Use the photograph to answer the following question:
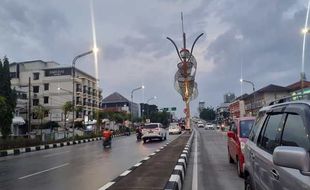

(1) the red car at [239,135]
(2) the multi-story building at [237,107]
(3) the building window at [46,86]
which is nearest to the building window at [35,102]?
(3) the building window at [46,86]

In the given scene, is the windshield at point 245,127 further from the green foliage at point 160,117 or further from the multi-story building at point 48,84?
the green foliage at point 160,117

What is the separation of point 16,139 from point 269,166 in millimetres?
32218

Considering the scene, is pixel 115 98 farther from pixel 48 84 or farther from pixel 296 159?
pixel 296 159

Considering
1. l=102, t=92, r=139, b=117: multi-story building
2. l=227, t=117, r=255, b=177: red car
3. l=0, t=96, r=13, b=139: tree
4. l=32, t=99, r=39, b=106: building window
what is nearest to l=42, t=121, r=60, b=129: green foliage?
l=32, t=99, r=39, b=106: building window

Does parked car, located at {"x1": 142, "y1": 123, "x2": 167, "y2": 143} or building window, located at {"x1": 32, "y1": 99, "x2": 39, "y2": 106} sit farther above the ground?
building window, located at {"x1": 32, "y1": 99, "x2": 39, "y2": 106}

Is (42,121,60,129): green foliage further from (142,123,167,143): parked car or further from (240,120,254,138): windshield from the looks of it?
(240,120,254,138): windshield

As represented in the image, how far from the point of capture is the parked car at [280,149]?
3.35 metres

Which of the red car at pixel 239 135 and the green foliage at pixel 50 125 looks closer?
the red car at pixel 239 135

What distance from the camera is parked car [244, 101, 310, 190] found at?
335 centimetres

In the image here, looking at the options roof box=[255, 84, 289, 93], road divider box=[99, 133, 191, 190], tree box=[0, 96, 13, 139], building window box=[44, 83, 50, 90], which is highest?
building window box=[44, 83, 50, 90]

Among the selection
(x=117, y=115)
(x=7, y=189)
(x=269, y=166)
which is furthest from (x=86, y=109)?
(x=269, y=166)

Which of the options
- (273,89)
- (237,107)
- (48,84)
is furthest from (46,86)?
(237,107)

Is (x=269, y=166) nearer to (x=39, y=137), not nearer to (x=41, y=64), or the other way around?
(x=39, y=137)

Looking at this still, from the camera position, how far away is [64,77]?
95.2m
